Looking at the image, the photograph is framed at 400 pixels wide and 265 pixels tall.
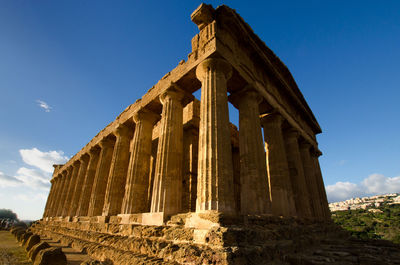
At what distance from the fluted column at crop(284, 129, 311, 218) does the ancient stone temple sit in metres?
0.07

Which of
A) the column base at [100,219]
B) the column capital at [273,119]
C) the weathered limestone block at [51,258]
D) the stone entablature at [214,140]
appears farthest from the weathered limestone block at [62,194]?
the column capital at [273,119]

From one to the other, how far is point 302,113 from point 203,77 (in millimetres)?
12123

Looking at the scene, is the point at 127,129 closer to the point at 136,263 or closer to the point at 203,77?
the point at 203,77

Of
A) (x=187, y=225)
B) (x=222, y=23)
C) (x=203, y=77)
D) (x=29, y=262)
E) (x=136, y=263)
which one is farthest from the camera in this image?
(x=222, y=23)

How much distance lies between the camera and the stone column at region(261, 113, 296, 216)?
10633 millimetres

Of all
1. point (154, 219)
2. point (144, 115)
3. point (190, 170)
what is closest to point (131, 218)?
point (154, 219)

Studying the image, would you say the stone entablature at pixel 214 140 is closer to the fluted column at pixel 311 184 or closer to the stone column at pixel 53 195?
the fluted column at pixel 311 184

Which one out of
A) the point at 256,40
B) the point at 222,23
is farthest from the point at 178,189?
the point at 256,40

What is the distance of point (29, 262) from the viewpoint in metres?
7.48

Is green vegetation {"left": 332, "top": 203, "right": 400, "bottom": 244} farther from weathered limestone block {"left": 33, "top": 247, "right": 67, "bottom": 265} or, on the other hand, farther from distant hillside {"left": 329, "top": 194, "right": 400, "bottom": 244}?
weathered limestone block {"left": 33, "top": 247, "right": 67, "bottom": 265}

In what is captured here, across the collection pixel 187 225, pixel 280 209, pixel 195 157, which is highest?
pixel 195 157

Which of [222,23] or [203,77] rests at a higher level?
[222,23]

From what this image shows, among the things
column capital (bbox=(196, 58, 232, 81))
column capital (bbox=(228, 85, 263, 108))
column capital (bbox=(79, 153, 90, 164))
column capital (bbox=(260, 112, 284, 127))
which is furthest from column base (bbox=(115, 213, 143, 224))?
column capital (bbox=(79, 153, 90, 164))

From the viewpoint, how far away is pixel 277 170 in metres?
11.4
